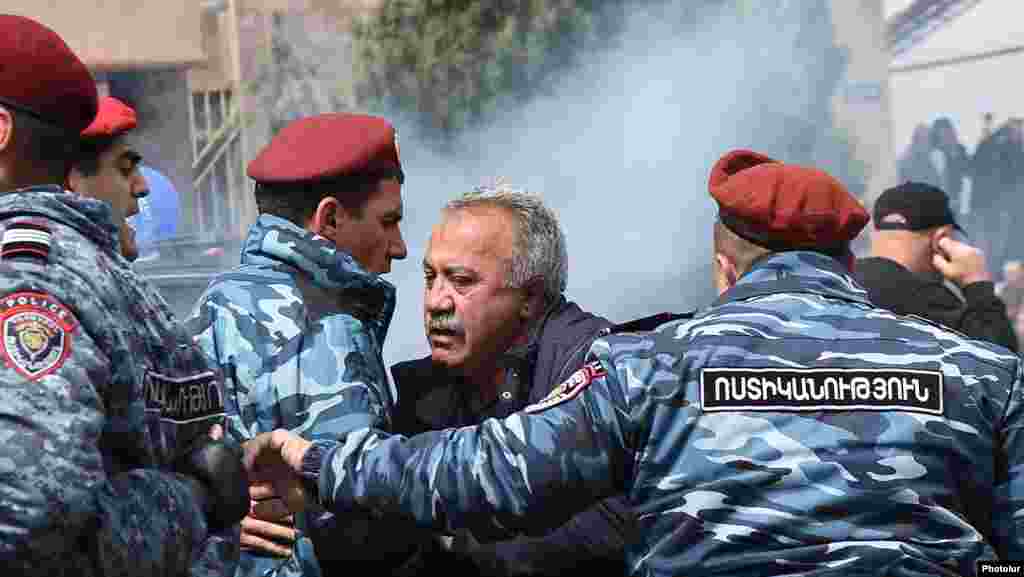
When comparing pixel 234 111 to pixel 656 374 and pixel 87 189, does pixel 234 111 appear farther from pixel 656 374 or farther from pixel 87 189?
pixel 656 374

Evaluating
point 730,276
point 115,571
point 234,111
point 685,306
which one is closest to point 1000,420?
point 730,276

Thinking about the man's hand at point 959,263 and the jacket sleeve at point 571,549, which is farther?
the man's hand at point 959,263

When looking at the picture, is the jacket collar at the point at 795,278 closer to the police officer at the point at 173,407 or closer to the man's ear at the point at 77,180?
the police officer at the point at 173,407

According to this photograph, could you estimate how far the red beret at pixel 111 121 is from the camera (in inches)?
129

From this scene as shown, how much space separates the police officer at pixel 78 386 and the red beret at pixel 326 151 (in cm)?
79

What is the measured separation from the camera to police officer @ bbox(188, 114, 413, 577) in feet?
8.91

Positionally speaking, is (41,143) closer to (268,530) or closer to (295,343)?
(295,343)

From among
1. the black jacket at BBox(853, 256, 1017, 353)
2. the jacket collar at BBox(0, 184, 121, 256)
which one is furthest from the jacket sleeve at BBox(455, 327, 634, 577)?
the black jacket at BBox(853, 256, 1017, 353)

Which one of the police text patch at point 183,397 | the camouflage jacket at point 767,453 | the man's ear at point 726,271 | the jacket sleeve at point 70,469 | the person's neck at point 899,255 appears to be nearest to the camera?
the jacket sleeve at point 70,469

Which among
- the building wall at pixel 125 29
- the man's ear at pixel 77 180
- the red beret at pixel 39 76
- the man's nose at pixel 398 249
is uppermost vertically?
the building wall at pixel 125 29

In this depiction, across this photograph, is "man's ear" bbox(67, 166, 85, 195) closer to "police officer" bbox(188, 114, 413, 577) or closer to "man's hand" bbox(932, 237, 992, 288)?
"police officer" bbox(188, 114, 413, 577)

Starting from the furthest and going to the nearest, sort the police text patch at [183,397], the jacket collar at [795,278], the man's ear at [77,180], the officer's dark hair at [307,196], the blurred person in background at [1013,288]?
the blurred person in background at [1013,288] → the man's ear at [77,180] → the officer's dark hair at [307,196] → the jacket collar at [795,278] → the police text patch at [183,397]

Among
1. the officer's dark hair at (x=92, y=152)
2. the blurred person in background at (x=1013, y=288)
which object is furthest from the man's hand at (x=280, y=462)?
the blurred person in background at (x=1013, y=288)

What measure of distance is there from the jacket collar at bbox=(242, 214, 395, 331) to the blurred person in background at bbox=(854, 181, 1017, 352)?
8.20 feet
